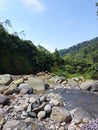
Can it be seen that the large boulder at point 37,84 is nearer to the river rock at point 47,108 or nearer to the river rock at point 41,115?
the river rock at point 47,108

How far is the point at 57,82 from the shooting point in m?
24.1

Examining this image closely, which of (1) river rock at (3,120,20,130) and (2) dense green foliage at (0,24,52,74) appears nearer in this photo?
(1) river rock at (3,120,20,130)

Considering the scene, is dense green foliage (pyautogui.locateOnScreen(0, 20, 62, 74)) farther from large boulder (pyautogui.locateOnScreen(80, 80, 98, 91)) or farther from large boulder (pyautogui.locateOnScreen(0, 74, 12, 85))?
large boulder (pyautogui.locateOnScreen(80, 80, 98, 91))

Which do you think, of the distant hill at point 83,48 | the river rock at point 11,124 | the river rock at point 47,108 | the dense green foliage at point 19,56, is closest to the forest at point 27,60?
the dense green foliage at point 19,56

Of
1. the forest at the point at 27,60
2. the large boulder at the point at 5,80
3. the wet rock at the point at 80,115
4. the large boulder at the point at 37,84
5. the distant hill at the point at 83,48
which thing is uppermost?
the distant hill at the point at 83,48

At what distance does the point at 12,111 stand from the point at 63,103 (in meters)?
3.08

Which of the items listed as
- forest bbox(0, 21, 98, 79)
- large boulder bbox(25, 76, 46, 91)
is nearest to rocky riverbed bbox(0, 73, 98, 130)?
large boulder bbox(25, 76, 46, 91)

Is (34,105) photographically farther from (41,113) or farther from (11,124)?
(11,124)

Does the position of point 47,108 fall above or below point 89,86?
below

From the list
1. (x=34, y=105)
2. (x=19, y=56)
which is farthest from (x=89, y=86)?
(x=19, y=56)

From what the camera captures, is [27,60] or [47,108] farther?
[27,60]

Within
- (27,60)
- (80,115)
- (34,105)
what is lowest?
(80,115)

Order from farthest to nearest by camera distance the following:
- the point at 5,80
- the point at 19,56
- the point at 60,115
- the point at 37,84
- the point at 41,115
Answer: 1. the point at 19,56
2. the point at 5,80
3. the point at 37,84
4. the point at 41,115
5. the point at 60,115

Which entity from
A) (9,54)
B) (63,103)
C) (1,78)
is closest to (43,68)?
(9,54)
